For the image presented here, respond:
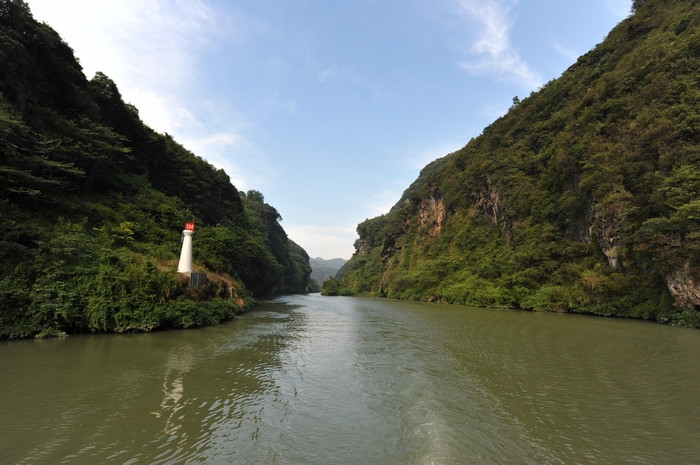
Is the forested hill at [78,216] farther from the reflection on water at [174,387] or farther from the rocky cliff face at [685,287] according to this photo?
the rocky cliff face at [685,287]

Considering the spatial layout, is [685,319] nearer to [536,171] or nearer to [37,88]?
[536,171]

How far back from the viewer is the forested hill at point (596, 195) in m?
21.2

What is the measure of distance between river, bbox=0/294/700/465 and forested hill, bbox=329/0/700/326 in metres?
10.7

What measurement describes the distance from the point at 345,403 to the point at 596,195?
30866mm

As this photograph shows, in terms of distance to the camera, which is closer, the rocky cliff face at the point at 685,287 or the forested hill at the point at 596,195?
the rocky cliff face at the point at 685,287

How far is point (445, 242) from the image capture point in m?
60.2

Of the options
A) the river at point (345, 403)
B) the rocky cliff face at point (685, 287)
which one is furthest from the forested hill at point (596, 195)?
the river at point (345, 403)

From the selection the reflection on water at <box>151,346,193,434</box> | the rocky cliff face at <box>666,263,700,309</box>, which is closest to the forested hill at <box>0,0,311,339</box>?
the reflection on water at <box>151,346,193,434</box>

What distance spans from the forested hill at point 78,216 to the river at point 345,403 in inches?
71.5

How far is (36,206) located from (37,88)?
33.9ft

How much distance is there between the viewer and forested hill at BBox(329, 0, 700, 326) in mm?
21250

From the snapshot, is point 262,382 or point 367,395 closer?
point 367,395

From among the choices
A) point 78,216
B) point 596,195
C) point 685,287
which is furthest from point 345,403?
point 596,195

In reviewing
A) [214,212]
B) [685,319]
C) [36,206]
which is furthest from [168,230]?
[685,319]
